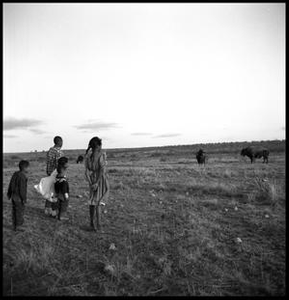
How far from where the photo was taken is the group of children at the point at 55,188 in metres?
4.89

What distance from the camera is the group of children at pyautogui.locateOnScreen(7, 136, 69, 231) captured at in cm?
489

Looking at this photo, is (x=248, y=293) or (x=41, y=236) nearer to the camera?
(x=248, y=293)

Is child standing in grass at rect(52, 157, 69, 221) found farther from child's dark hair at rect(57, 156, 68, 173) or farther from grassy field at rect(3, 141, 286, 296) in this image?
grassy field at rect(3, 141, 286, 296)

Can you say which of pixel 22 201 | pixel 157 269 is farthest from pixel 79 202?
pixel 157 269

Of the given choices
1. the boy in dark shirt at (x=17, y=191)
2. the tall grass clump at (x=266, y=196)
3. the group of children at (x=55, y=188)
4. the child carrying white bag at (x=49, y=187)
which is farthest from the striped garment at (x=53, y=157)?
the tall grass clump at (x=266, y=196)

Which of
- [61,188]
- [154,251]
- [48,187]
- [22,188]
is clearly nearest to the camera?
[154,251]

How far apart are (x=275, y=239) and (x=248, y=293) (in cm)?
185

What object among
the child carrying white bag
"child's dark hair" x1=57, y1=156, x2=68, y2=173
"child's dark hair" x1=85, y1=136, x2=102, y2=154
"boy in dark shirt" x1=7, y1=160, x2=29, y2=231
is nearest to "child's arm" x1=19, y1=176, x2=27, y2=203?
"boy in dark shirt" x1=7, y1=160, x2=29, y2=231

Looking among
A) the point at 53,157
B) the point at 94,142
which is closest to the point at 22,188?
the point at 53,157

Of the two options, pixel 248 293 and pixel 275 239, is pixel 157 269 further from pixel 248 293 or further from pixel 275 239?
pixel 275 239

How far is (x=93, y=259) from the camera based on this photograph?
3.90m

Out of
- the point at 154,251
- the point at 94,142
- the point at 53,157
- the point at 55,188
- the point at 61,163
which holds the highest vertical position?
the point at 94,142

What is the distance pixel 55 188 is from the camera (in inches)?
217

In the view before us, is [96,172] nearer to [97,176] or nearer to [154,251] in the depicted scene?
[97,176]
